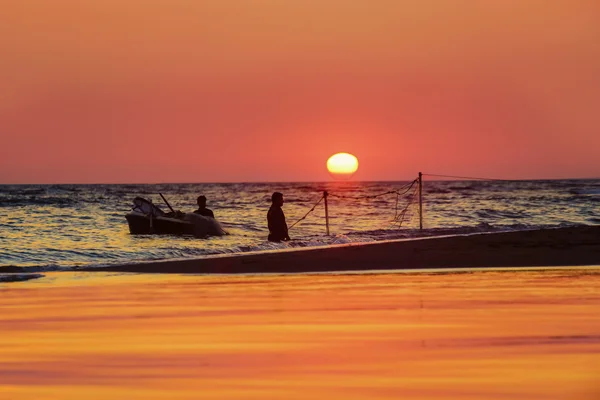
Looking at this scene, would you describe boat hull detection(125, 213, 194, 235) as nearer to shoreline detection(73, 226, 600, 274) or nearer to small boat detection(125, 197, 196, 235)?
small boat detection(125, 197, 196, 235)

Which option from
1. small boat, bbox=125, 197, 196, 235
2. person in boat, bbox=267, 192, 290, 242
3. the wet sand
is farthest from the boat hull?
the wet sand

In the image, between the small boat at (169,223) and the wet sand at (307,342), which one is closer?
the wet sand at (307,342)

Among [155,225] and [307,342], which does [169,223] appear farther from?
[307,342]

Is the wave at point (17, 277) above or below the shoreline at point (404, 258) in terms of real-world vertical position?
above

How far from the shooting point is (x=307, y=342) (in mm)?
7203

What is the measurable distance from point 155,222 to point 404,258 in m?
13.2

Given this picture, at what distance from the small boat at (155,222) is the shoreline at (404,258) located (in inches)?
316

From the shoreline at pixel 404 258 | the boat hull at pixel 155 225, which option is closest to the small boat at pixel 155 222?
the boat hull at pixel 155 225

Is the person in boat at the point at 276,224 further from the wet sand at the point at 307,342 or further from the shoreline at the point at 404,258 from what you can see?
the wet sand at the point at 307,342

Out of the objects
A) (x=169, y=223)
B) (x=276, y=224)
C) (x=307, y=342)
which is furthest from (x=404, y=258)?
(x=169, y=223)

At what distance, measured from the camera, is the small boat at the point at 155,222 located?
27375 millimetres

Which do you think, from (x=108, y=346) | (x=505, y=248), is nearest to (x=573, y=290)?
(x=108, y=346)

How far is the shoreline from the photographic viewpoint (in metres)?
15.5

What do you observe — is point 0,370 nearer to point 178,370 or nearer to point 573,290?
point 178,370
